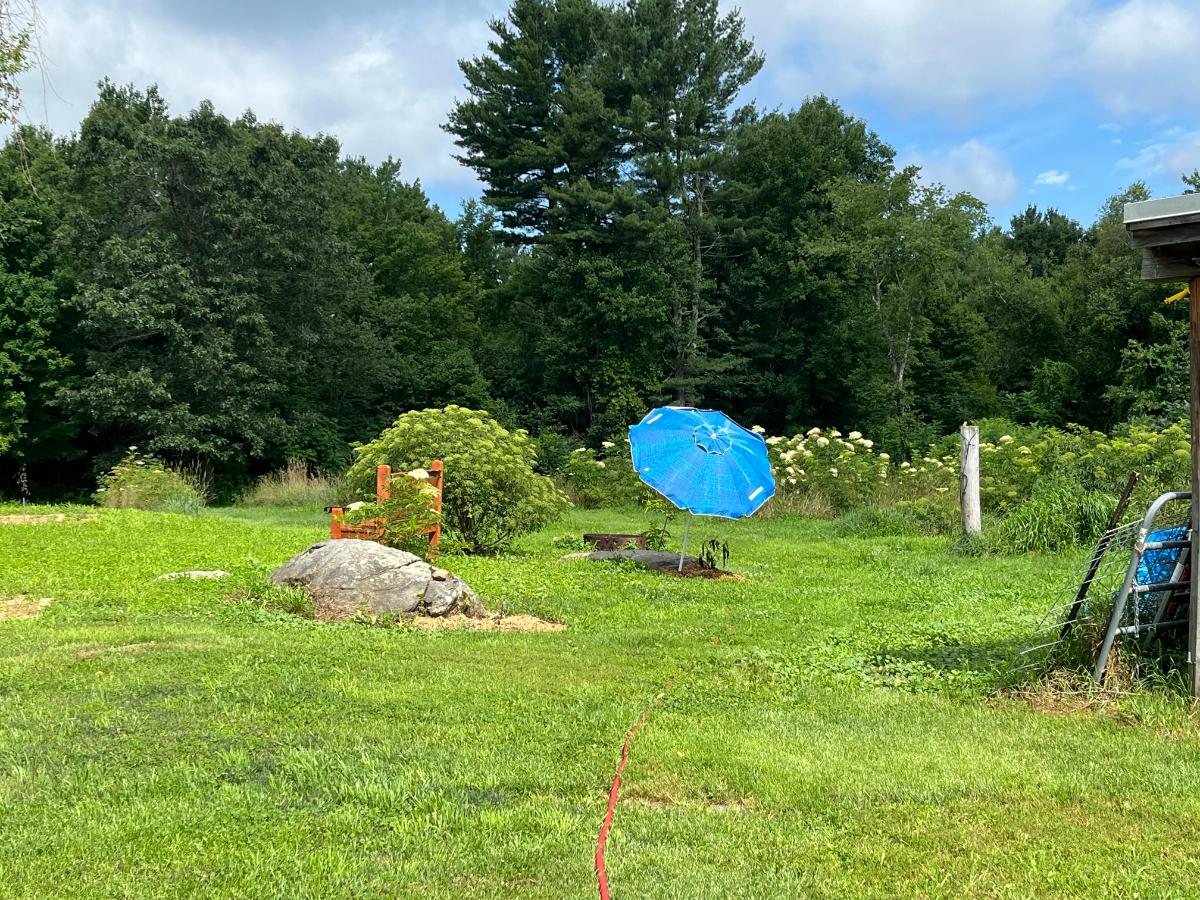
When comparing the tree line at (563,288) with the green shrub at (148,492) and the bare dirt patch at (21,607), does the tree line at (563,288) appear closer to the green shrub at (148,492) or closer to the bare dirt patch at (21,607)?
the green shrub at (148,492)

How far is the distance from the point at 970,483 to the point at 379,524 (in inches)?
320

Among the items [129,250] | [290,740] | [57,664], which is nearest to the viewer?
[290,740]

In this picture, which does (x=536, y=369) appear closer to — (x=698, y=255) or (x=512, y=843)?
(x=698, y=255)

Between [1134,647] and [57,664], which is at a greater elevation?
[1134,647]

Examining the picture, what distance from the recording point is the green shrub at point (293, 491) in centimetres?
2256

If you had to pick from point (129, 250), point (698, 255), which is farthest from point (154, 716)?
point (698, 255)

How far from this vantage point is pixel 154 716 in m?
4.64

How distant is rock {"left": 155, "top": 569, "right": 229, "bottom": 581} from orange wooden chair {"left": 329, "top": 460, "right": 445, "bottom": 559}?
1.11 meters

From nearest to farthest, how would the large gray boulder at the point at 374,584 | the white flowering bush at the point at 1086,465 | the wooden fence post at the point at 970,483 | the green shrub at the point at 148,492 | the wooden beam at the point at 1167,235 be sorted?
the wooden beam at the point at 1167,235
the large gray boulder at the point at 374,584
the white flowering bush at the point at 1086,465
the wooden fence post at the point at 970,483
the green shrub at the point at 148,492

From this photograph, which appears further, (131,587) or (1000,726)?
(131,587)

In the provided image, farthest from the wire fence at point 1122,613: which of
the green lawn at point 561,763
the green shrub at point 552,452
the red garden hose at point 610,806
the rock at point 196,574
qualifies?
the green shrub at point 552,452

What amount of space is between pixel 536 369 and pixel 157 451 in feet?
40.0

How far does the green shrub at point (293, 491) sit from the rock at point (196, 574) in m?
12.0

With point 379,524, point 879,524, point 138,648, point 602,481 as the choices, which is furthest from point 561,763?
point 602,481
